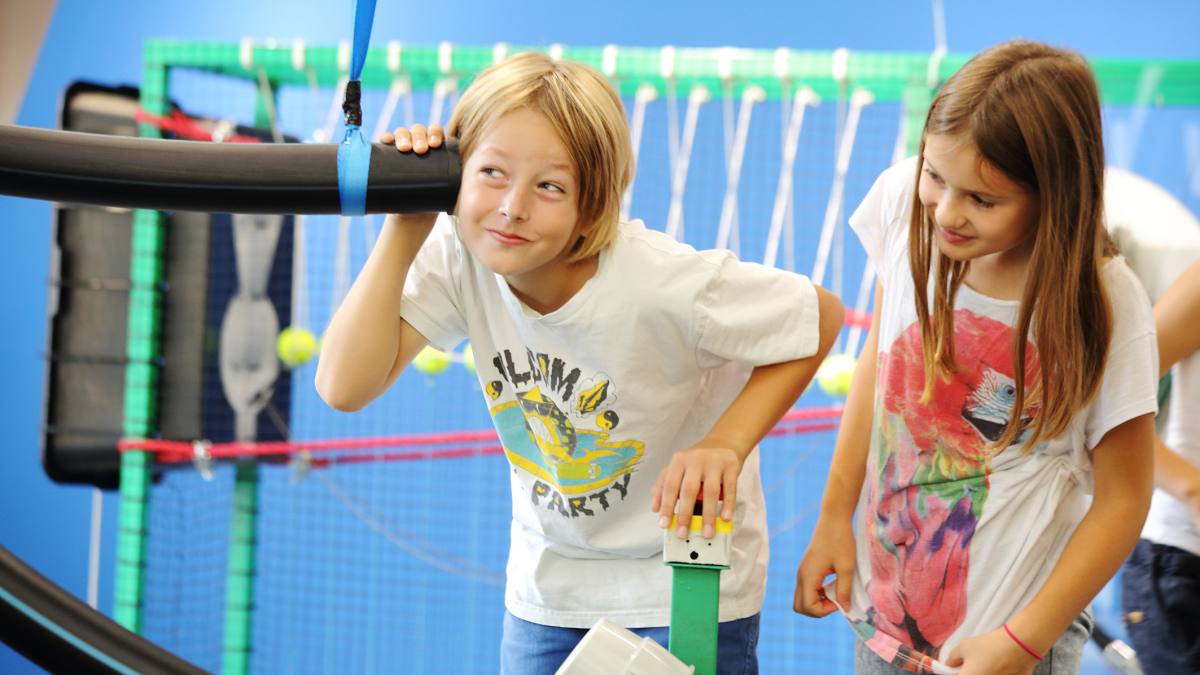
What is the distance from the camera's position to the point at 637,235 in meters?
1.13

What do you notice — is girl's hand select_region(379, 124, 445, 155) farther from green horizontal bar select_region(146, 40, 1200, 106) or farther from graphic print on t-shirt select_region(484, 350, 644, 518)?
green horizontal bar select_region(146, 40, 1200, 106)

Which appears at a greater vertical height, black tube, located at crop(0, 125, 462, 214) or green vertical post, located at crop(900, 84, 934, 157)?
green vertical post, located at crop(900, 84, 934, 157)

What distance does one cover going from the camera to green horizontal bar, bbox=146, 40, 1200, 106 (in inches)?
74.0

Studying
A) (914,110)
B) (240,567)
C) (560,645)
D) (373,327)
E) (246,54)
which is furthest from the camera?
(240,567)

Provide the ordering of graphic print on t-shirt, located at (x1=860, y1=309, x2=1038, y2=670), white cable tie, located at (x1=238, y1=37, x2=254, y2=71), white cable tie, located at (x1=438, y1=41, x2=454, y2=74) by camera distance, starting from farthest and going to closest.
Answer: white cable tie, located at (x1=238, y1=37, x2=254, y2=71) → white cable tie, located at (x1=438, y1=41, x2=454, y2=74) → graphic print on t-shirt, located at (x1=860, y1=309, x2=1038, y2=670)

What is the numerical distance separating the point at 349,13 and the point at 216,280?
1029mm

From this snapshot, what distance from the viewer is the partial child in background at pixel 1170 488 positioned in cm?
122

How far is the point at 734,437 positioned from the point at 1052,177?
1.03ft

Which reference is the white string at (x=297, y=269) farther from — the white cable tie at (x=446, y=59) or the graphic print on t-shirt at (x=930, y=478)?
the graphic print on t-shirt at (x=930, y=478)

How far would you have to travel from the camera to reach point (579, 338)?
109 cm

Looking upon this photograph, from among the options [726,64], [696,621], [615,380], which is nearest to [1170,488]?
[615,380]

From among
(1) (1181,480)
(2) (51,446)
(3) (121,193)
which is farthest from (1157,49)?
(3) (121,193)

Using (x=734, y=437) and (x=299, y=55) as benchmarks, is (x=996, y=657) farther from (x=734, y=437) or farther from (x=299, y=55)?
(x=299, y=55)

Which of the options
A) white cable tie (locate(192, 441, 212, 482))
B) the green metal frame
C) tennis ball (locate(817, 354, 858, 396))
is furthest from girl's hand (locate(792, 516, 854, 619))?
white cable tie (locate(192, 441, 212, 482))
